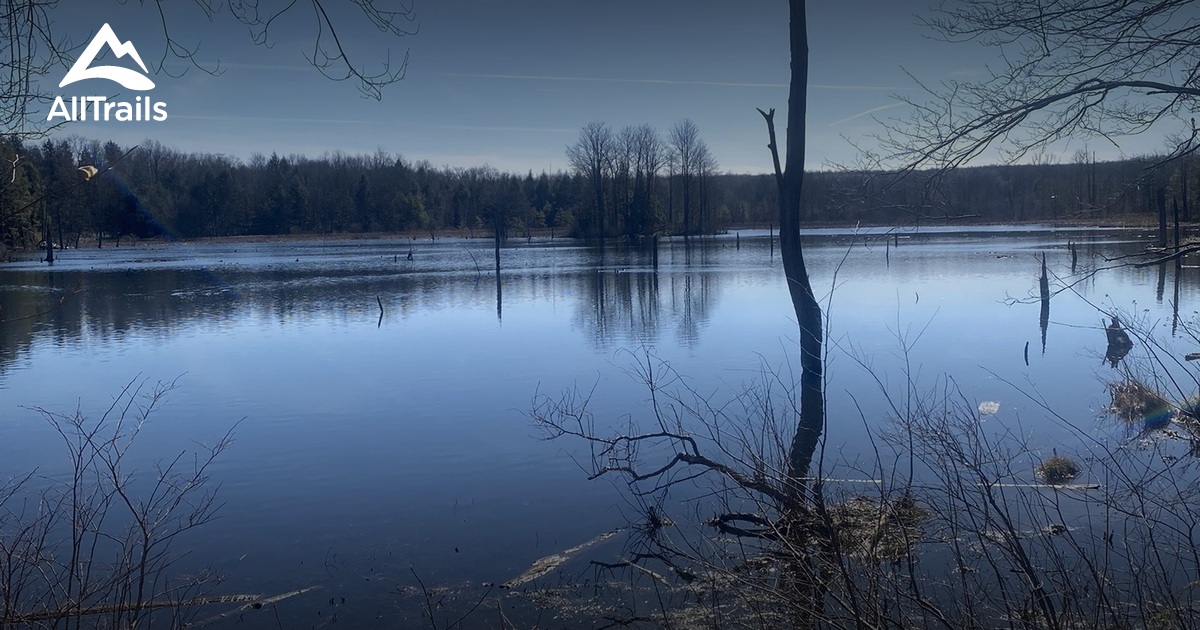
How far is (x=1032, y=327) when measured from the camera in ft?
71.4

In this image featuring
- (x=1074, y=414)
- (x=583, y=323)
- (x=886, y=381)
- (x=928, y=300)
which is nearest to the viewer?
(x=1074, y=414)

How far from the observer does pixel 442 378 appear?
17.5m

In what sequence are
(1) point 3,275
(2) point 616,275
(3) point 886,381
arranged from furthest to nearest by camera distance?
(1) point 3,275 < (2) point 616,275 < (3) point 886,381

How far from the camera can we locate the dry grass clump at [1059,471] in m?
9.22

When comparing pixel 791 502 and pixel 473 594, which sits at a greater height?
pixel 791 502

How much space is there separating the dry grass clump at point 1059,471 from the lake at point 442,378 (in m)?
1.58

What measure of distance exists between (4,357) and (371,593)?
58.9ft

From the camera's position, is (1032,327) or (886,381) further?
(1032,327)

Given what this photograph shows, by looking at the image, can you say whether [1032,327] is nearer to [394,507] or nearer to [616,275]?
[394,507]

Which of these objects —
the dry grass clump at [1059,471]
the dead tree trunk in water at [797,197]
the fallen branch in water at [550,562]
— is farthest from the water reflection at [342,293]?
the dry grass clump at [1059,471]

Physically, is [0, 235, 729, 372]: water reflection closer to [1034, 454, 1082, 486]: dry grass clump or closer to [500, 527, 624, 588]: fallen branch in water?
[500, 527, 624, 588]: fallen branch in water

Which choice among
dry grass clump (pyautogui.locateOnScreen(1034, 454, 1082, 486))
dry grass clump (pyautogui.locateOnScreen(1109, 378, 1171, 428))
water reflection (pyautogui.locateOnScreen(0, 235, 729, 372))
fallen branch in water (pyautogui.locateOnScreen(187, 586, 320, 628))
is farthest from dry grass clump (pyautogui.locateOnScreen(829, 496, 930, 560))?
water reflection (pyautogui.locateOnScreen(0, 235, 729, 372))

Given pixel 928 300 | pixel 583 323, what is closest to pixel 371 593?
pixel 583 323

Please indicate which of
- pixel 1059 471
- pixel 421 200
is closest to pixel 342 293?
pixel 1059 471
